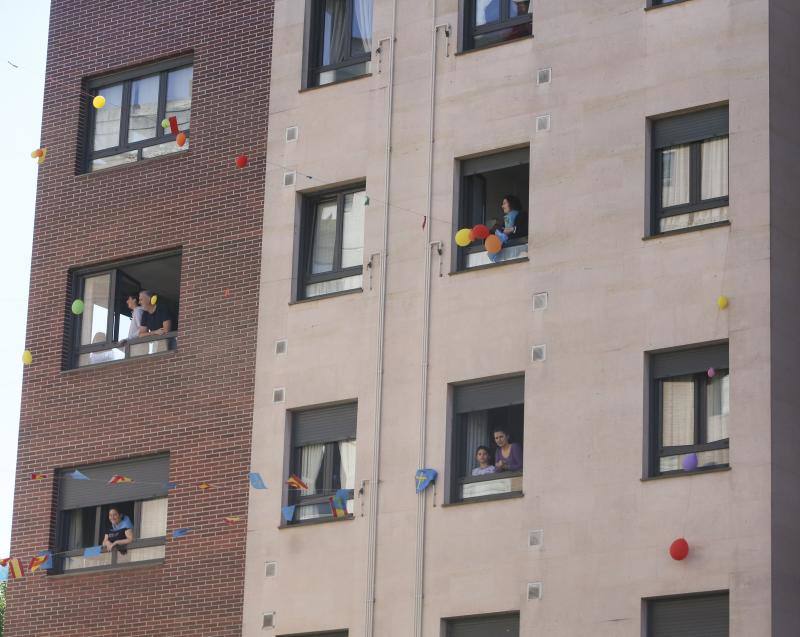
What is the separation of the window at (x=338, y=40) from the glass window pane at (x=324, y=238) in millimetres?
2086

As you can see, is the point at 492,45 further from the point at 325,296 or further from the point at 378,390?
the point at 378,390

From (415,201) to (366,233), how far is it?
37.3 inches

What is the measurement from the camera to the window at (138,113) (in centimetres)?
Result: 3228

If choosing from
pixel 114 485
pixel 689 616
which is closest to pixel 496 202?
pixel 689 616

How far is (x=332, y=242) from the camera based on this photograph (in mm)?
29797

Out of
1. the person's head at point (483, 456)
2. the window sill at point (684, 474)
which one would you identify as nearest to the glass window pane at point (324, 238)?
the person's head at point (483, 456)

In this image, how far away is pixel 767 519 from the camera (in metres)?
24.0

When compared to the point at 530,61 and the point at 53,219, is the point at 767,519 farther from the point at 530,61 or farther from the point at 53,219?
the point at 53,219

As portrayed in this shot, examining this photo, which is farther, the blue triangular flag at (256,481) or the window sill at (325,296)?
the window sill at (325,296)

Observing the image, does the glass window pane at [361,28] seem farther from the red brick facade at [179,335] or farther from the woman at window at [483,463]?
the woman at window at [483,463]

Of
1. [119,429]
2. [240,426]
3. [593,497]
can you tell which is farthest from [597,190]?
[119,429]

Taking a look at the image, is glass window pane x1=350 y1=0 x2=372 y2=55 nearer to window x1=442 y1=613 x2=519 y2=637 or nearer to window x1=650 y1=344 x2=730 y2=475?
window x1=650 y1=344 x2=730 y2=475

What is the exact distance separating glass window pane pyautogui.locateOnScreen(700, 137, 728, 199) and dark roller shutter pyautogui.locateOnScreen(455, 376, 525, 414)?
3.62m

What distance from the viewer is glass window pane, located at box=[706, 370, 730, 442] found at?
2514 centimetres
